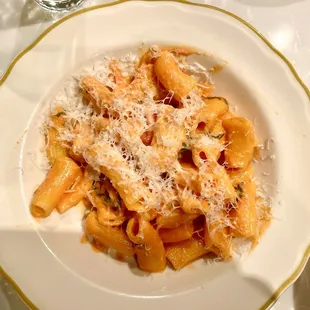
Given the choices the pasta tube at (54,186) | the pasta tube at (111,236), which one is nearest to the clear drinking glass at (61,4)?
the pasta tube at (54,186)

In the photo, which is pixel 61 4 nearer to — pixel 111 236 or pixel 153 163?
pixel 153 163

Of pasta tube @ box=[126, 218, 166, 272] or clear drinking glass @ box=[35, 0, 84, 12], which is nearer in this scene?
pasta tube @ box=[126, 218, 166, 272]

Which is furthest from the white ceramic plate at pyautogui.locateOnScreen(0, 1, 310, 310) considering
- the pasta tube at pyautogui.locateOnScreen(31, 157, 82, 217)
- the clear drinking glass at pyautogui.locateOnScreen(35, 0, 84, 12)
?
the clear drinking glass at pyautogui.locateOnScreen(35, 0, 84, 12)

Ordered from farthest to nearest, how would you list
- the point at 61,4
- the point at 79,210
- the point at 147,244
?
the point at 61,4 → the point at 79,210 → the point at 147,244

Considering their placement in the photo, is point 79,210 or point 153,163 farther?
point 79,210

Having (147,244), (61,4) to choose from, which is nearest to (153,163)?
(147,244)

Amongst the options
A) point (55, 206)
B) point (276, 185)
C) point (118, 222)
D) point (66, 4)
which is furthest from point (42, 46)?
point (276, 185)

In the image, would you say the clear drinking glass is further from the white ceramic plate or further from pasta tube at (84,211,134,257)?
pasta tube at (84,211,134,257)
